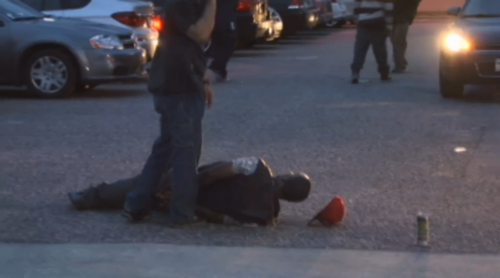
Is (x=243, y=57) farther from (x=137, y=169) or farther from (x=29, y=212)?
(x=29, y=212)

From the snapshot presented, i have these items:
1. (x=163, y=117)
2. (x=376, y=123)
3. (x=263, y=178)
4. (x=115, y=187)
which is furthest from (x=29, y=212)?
(x=376, y=123)

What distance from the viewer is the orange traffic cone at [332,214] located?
6809 millimetres

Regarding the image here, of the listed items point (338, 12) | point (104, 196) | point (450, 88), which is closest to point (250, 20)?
point (450, 88)

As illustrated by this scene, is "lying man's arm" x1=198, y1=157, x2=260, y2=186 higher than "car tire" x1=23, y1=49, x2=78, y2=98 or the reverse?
higher

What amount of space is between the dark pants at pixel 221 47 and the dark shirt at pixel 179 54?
29.7ft

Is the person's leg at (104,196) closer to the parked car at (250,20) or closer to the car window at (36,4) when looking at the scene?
the car window at (36,4)

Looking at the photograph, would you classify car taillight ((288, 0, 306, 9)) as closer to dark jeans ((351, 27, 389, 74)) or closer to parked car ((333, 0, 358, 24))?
parked car ((333, 0, 358, 24))

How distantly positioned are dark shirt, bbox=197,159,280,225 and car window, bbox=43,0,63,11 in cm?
977

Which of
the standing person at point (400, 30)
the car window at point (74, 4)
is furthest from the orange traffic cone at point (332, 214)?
the standing person at point (400, 30)

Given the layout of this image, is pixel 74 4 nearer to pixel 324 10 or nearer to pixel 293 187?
pixel 293 187

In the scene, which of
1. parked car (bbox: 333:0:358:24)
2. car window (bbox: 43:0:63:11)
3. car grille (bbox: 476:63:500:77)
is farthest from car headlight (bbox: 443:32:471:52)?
parked car (bbox: 333:0:358:24)

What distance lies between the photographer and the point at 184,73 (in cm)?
657

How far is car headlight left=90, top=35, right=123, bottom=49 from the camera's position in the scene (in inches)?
544

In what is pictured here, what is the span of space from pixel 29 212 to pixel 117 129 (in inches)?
155
